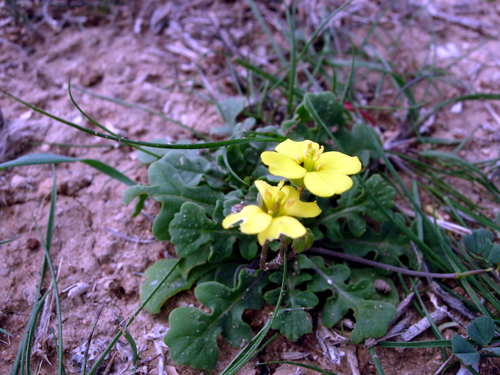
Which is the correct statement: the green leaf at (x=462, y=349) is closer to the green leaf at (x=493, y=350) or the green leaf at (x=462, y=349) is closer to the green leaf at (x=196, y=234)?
the green leaf at (x=493, y=350)

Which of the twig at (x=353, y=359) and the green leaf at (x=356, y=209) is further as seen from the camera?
the green leaf at (x=356, y=209)

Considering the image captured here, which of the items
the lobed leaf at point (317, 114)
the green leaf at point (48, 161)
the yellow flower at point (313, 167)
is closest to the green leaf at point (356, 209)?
the lobed leaf at point (317, 114)

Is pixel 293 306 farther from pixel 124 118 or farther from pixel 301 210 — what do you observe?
pixel 124 118

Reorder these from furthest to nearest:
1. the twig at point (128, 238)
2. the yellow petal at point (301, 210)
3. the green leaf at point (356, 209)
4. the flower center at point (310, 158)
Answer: the twig at point (128, 238)
the green leaf at point (356, 209)
the flower center at point (310, 158)
the yellow petal at point (301, 210)

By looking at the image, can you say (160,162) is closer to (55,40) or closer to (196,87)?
(196,87)

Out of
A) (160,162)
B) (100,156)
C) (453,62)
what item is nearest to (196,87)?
(100,156)

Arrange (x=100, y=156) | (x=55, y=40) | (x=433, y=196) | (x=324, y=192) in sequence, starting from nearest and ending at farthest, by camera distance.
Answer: (x=324, y=192) → (x=433, y=196) → (x=100, y=156) → (x=55, y=40)
